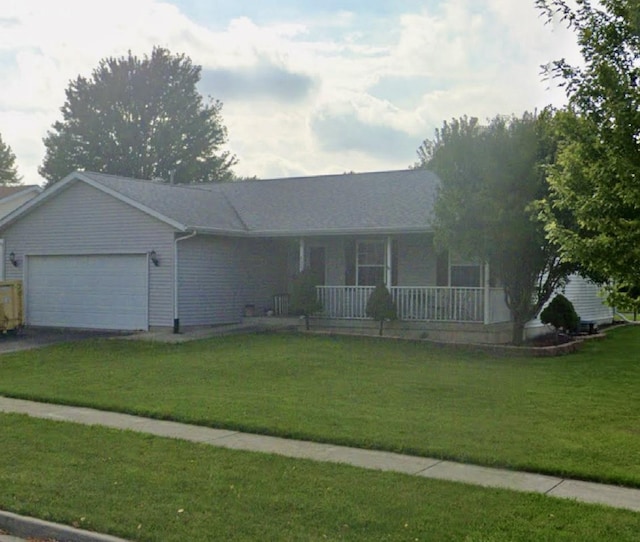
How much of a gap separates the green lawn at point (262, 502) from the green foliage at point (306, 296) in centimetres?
1199

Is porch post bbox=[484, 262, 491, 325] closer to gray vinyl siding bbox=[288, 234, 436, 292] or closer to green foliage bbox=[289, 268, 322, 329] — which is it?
gray vinyl siding bbox=[288, 234, 436, 292]

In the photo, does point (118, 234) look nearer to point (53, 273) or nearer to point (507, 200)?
point (53, 273)

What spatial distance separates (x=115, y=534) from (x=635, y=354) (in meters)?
14.5

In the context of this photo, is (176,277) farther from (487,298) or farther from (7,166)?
(7,166)

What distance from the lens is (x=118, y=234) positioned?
21266 mm

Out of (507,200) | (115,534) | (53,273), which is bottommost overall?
(115,534)

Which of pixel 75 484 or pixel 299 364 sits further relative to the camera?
pixel 299 364

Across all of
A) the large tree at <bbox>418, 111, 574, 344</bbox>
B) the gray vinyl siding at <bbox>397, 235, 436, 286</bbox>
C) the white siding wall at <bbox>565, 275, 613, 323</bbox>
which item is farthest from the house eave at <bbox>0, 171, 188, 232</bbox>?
the white siding wall at <bbox>565, 275, 613, 323</bbox>

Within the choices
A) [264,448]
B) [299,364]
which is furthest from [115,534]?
[299,364]

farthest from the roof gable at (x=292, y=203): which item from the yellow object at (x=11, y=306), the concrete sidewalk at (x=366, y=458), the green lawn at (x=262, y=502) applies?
the green lawn at (x=262, y=502)

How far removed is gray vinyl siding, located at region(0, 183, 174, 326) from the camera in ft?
67.1

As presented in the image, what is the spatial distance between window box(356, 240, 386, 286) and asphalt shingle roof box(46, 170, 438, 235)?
97 centimetres

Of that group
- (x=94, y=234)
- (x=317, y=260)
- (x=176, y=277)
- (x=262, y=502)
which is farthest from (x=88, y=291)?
(x=262, y=502)

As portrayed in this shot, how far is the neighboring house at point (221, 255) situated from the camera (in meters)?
20.2
